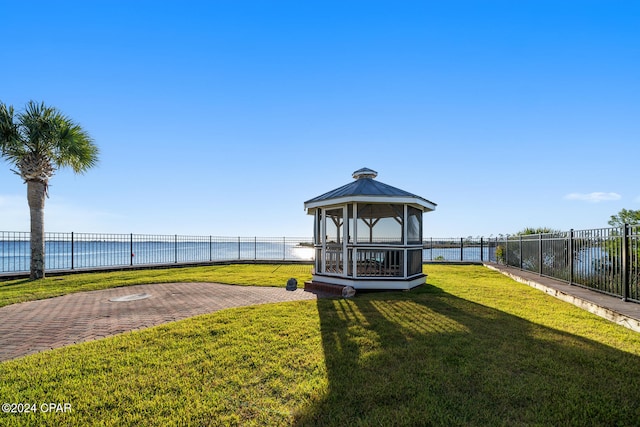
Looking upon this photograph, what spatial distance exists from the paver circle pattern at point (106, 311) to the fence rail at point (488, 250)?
6.44 m

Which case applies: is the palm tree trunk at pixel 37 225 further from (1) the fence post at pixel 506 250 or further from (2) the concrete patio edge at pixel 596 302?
(1) the fence post at pixel 506 250

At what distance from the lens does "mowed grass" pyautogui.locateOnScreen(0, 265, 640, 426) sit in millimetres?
2438

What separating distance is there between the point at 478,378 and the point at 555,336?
2.21m

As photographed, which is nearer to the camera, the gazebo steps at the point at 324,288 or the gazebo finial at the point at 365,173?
the gazebo steps at the point at 324,288


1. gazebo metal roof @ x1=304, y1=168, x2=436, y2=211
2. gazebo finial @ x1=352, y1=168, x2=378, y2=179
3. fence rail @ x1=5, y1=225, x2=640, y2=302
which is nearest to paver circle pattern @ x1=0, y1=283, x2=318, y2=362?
gazebo metal roof @ x1=304, y1=168, x2=436, y2=211

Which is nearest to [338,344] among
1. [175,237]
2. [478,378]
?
[478,378]

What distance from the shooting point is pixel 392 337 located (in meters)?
4.23

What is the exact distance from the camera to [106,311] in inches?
232

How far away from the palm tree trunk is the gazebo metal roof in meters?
9.99

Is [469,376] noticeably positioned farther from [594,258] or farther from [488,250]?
[488,250]

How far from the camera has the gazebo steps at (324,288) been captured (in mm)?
8117

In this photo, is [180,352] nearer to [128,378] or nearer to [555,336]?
[128,378]

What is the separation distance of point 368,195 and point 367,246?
1465mm

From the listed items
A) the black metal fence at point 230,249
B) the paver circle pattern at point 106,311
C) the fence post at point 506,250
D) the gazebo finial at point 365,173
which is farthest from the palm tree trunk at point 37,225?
the fence post at point 506,250
